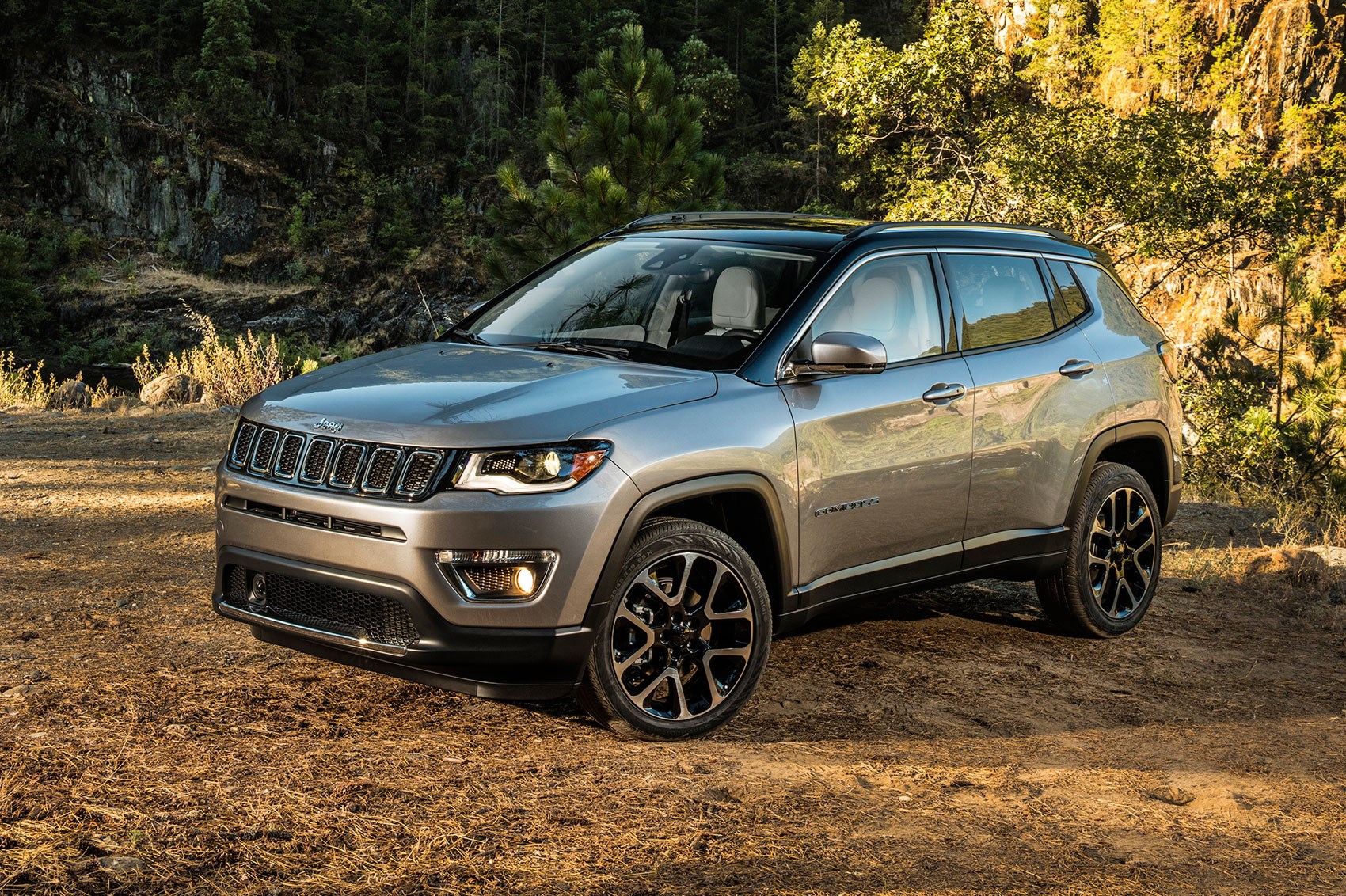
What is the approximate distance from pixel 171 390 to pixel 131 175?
45.5 meters

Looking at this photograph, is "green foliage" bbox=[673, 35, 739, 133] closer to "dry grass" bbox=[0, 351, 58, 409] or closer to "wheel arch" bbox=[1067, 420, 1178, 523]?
"dry grass" bbox=[0, 351, 58, 409]

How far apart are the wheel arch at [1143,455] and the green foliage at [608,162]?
35.4 ft

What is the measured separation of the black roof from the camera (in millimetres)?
5492

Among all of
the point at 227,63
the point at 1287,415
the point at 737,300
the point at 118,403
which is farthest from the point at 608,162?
the point at 227,63

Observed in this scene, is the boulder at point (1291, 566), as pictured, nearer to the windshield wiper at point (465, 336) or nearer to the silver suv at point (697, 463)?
the silver suv at point (697, 463)

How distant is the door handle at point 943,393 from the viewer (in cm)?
533

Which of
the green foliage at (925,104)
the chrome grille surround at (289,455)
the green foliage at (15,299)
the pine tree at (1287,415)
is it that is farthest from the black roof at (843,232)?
the green foliage at (15,299)

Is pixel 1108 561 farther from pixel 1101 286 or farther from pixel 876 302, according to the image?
pixel 876 302

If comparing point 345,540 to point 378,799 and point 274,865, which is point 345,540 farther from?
point 274,865

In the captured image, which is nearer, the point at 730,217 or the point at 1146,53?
the point at 730,217

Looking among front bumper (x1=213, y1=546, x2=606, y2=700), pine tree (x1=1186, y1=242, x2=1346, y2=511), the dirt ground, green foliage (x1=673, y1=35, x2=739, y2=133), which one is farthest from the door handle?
green foliage (x1=673, y1=35, x2=739, y2=133)

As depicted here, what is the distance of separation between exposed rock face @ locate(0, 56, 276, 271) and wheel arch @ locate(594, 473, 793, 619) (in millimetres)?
52474

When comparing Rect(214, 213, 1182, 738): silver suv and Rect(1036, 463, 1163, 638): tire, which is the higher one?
Rect(214, 213, 1182, 738): silver suv

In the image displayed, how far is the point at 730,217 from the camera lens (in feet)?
20.1
